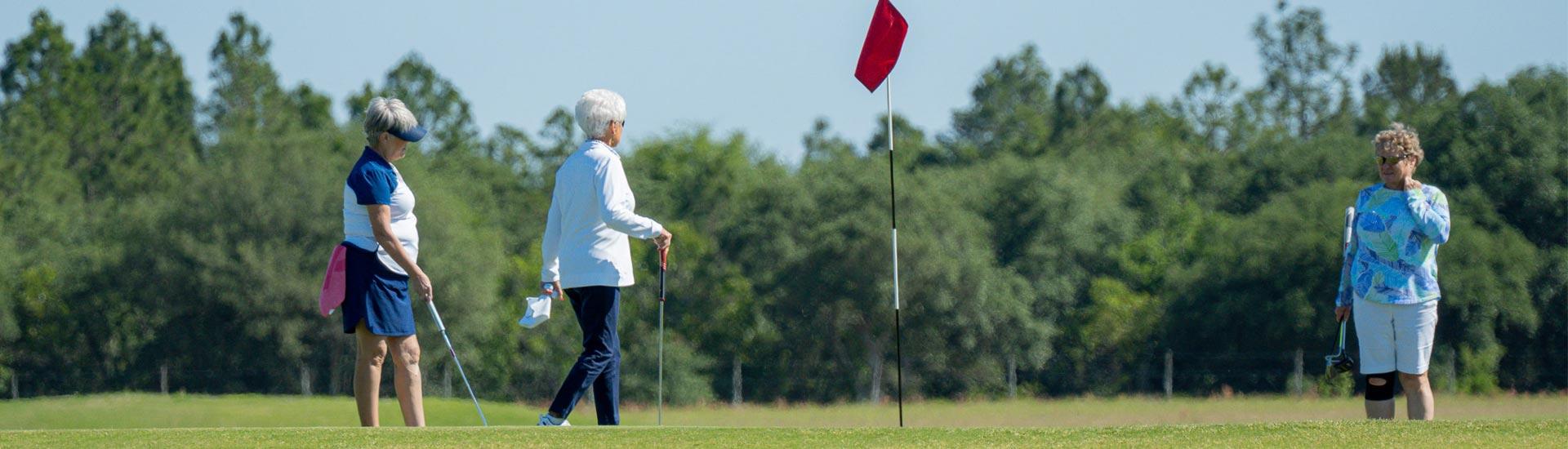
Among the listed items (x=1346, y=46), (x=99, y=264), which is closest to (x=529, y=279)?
(x=99, y=264)

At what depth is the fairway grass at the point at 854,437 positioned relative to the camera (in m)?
5.97

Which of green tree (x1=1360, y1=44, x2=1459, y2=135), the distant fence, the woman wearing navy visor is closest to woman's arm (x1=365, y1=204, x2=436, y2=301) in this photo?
the woman wearing navy visor

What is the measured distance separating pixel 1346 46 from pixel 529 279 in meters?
34.3

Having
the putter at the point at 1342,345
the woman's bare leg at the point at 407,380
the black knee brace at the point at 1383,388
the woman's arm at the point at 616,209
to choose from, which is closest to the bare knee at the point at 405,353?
the woman's bare leg at the point at 407,380

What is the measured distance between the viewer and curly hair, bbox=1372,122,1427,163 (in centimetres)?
763

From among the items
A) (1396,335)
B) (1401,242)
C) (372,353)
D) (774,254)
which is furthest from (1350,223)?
(774,254)

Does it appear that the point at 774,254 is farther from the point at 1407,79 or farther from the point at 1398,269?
the point at 1398,269

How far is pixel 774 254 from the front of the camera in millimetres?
57125

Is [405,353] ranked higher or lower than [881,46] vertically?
lower

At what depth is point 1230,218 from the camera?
59.8m

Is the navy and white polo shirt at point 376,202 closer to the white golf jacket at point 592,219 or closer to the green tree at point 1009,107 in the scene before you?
the white golf jacket at point 592,219

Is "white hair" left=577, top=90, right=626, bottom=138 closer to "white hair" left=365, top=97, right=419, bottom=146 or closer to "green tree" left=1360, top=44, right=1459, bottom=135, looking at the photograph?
"white hair" left=365, top=97, right=419, bottom=146

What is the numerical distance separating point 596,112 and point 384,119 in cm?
90

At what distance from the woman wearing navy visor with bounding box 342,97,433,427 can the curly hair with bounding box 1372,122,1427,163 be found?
4103 millimetres
